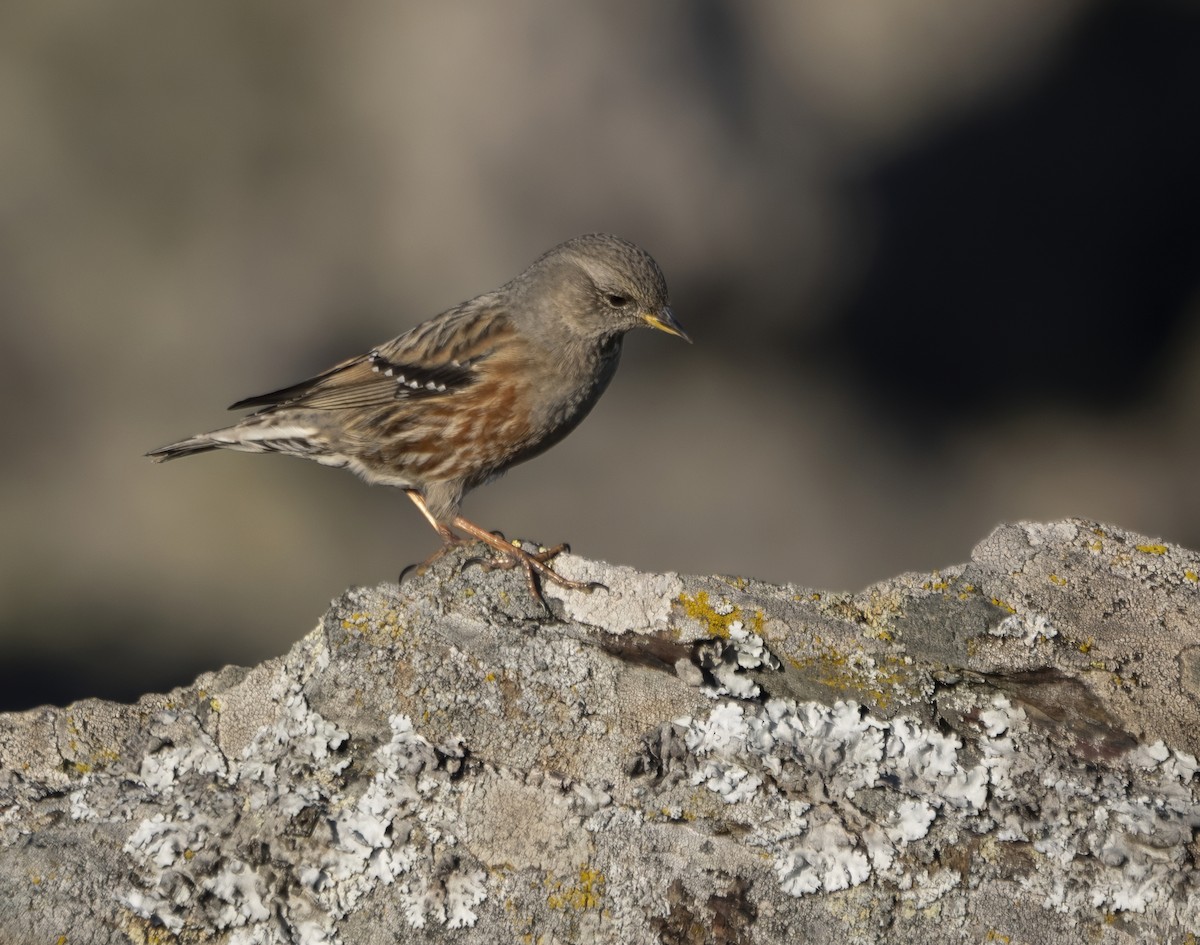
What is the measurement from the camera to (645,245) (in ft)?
27.1

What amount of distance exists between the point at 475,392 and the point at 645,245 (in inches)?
143

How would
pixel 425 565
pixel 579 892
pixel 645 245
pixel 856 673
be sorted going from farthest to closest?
pixel 645 245 → pixel 425 565 → pixel 856 673 → pixel 579 892

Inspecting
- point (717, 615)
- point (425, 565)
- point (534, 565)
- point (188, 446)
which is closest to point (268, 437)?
point (188, 446)

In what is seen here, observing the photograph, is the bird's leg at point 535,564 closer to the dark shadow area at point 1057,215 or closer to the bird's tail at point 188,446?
the bird's tail at point 188,446

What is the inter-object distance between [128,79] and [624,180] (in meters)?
3.69

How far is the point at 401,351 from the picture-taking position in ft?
17.3

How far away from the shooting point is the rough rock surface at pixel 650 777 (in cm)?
267

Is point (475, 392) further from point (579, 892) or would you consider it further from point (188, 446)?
point (579, 892)

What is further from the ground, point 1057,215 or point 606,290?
point 1057,215

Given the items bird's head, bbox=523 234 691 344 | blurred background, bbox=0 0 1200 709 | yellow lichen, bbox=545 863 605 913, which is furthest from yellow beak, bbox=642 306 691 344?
blurred background, bbox=0 0 1200 709

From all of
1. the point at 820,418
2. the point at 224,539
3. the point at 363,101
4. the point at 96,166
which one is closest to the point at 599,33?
the point at 363,101

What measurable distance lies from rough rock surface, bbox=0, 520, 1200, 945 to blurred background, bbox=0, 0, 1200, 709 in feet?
16.5

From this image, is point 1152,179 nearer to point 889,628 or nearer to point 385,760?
point 889,628

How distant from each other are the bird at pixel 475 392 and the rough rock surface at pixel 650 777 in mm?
1610
